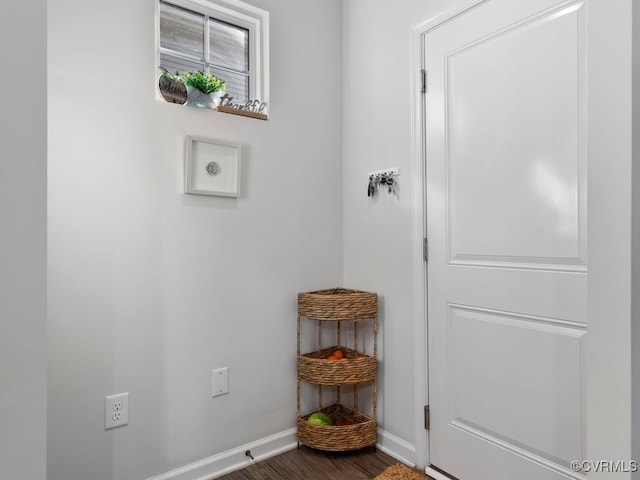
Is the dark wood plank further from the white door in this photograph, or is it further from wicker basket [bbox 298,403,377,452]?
the white door

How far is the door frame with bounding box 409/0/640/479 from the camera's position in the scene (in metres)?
1.01

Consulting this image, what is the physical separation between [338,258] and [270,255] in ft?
1.43

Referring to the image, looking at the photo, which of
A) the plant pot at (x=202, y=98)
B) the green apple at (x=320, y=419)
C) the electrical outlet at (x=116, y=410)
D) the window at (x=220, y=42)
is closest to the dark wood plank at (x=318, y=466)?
the green apple at (x=320, y=419)

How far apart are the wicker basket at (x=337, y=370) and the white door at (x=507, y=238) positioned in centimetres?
29

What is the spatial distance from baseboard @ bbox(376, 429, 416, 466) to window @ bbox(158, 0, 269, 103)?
5.71ft

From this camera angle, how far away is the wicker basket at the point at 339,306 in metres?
1.90

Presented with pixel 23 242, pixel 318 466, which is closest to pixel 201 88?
pixel 23 242

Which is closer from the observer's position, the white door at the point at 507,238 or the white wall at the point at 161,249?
the white door at the point at 507,238

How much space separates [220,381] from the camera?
1.83 meters

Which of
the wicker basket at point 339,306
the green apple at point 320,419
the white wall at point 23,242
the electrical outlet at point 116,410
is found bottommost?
the green apple at point 320,419

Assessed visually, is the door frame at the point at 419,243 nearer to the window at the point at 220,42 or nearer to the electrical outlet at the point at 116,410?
the window at the point at 220,42

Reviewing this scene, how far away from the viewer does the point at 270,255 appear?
2.00 metres

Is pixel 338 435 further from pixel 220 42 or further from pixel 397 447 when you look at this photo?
pixel 220 42

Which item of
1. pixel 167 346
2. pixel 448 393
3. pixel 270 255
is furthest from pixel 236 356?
pixel 448 393
